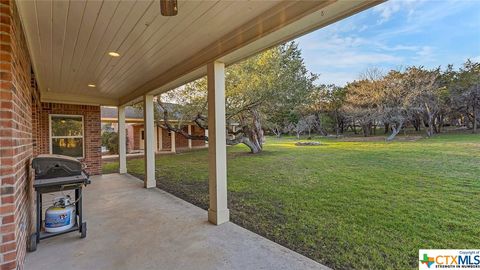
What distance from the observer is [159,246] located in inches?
112

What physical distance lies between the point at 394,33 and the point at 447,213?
33.6 feet

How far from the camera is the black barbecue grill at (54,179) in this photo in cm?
280

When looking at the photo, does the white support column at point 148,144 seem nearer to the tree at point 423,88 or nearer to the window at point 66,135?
the window at point 66,135

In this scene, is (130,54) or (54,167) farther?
(130,54)

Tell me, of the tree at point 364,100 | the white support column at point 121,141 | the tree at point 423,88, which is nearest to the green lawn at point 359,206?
the white support column at point 121,141

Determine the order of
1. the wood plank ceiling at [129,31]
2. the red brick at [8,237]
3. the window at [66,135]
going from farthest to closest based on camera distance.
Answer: the window at [66,135] < the wood plank ceiling at [129,31] < the red brick at [8,237]

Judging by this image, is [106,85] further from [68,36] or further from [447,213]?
[447,213]

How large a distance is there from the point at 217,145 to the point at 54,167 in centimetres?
215

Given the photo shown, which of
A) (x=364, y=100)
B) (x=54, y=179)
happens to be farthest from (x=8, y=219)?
(x=364, y=100)

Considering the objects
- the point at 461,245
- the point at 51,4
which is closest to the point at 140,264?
the point at 51,4

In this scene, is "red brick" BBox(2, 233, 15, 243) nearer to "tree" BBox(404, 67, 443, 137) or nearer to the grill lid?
the grill lid

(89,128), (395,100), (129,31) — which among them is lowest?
(89,128)

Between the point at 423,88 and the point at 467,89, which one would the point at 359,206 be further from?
the point at 467,89

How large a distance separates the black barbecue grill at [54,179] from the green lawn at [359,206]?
224cm
